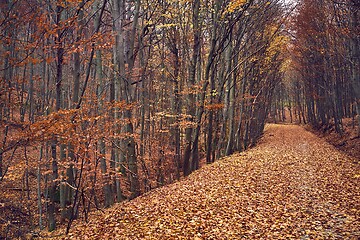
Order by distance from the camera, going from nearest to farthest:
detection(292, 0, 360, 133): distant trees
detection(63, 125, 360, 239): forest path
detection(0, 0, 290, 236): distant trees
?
detection(63, 125, 360, 239): forest path
detection(0, 0, 290, 236): distant trees
detection(292, 0, 360, 133): distant trees

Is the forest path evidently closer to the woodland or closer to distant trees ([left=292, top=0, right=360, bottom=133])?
the woodland

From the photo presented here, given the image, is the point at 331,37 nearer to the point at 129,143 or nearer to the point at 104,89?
the point at 104,89

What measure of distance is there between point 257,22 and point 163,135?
30.0 feet

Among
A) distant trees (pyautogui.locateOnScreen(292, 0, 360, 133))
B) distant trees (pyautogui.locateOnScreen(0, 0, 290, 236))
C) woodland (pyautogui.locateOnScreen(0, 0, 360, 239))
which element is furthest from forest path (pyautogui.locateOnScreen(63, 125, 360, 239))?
distant trees (pyautogui.locateOnScreen(292, 0, 360, 133))

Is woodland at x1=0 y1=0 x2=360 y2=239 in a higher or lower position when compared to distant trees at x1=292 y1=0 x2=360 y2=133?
lower

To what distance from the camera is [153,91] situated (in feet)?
74.4

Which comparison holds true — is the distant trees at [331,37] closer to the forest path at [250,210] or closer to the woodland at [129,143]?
the woodland at [129,143]

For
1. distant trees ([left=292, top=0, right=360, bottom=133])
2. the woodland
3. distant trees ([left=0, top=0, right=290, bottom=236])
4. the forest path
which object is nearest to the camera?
the forest path

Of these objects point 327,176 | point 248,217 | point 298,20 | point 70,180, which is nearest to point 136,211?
point 248,217

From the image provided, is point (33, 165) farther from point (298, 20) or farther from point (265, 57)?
point (298, 20)

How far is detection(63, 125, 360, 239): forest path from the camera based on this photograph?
6.45 m

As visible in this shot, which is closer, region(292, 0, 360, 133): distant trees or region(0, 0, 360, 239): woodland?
region(0, 0, 360, 239): woodland

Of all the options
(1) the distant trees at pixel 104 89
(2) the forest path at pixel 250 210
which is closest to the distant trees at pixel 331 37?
(1) the distant trees at pixel 104 89

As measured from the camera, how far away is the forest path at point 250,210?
21.1ft
